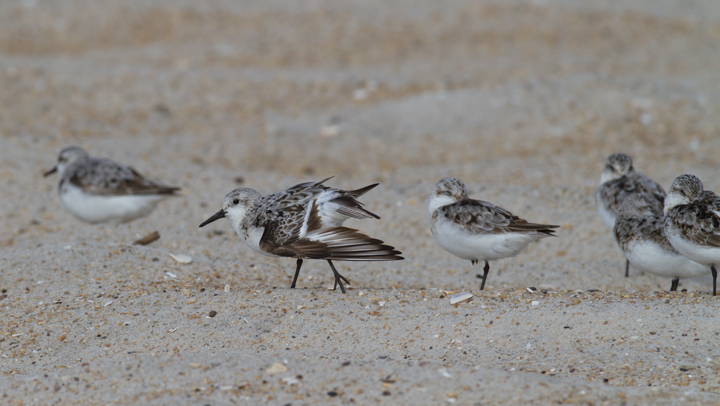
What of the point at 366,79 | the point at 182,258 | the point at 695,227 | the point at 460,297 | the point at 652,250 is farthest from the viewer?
the point at 366,79

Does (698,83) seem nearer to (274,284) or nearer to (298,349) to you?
(274,284)

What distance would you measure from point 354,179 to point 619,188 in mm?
4267

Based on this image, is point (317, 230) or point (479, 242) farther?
point (479, 242)

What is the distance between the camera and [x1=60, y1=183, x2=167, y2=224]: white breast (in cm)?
902

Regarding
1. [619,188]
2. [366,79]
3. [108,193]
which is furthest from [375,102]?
[619,188]

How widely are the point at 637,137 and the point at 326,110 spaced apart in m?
5.87

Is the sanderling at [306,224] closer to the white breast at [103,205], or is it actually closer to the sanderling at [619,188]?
the white breast at [103,205]

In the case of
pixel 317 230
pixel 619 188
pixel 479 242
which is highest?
pixel 619 188

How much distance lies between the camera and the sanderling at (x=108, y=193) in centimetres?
901

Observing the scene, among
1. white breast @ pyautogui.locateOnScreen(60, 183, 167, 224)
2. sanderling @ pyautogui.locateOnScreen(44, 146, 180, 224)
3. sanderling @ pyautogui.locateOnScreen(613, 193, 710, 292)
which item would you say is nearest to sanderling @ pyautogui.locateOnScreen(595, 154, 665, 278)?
sanderling @ pyautogui.locateOnScreen(613, 193, 710, 292)

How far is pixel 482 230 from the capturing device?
21.0 ft

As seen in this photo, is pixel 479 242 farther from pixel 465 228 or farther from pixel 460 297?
pixel 460 297

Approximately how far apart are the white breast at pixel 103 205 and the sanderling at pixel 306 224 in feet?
8.73

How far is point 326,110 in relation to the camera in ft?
48.4
